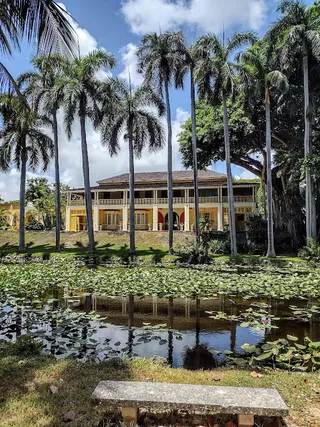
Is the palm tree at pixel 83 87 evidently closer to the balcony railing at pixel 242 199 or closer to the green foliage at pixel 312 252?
the green foliage at pixel 312 252

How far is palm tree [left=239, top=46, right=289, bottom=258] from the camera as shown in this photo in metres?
20.6

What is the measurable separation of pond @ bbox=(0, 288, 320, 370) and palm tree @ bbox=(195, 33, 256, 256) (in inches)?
530

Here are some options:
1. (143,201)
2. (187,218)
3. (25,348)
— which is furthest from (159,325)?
(143,201)

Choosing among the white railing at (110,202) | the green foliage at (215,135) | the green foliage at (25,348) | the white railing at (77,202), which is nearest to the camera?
the green foliage at (25,348)

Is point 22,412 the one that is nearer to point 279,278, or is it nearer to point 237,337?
point 237,337

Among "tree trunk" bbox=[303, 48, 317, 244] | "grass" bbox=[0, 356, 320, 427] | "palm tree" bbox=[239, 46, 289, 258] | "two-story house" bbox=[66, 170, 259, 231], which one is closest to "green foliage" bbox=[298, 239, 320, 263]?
"tree trunk" bbox=[303, 48, 317, 244]

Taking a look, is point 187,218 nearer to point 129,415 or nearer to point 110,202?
point 110,202

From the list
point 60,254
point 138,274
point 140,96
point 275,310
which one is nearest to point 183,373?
point 275,310

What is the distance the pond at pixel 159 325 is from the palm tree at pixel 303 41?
42.5ft

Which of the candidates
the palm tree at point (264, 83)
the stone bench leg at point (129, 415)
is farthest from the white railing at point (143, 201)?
the stone bench leg at point (129, 415)

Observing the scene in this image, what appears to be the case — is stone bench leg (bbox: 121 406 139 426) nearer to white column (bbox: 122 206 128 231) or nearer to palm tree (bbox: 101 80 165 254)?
palm tree (bbox: 101 80 165 254)

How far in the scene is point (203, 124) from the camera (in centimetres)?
2653

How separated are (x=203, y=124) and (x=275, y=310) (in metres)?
20.7

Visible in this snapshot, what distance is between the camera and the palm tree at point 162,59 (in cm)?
2289
